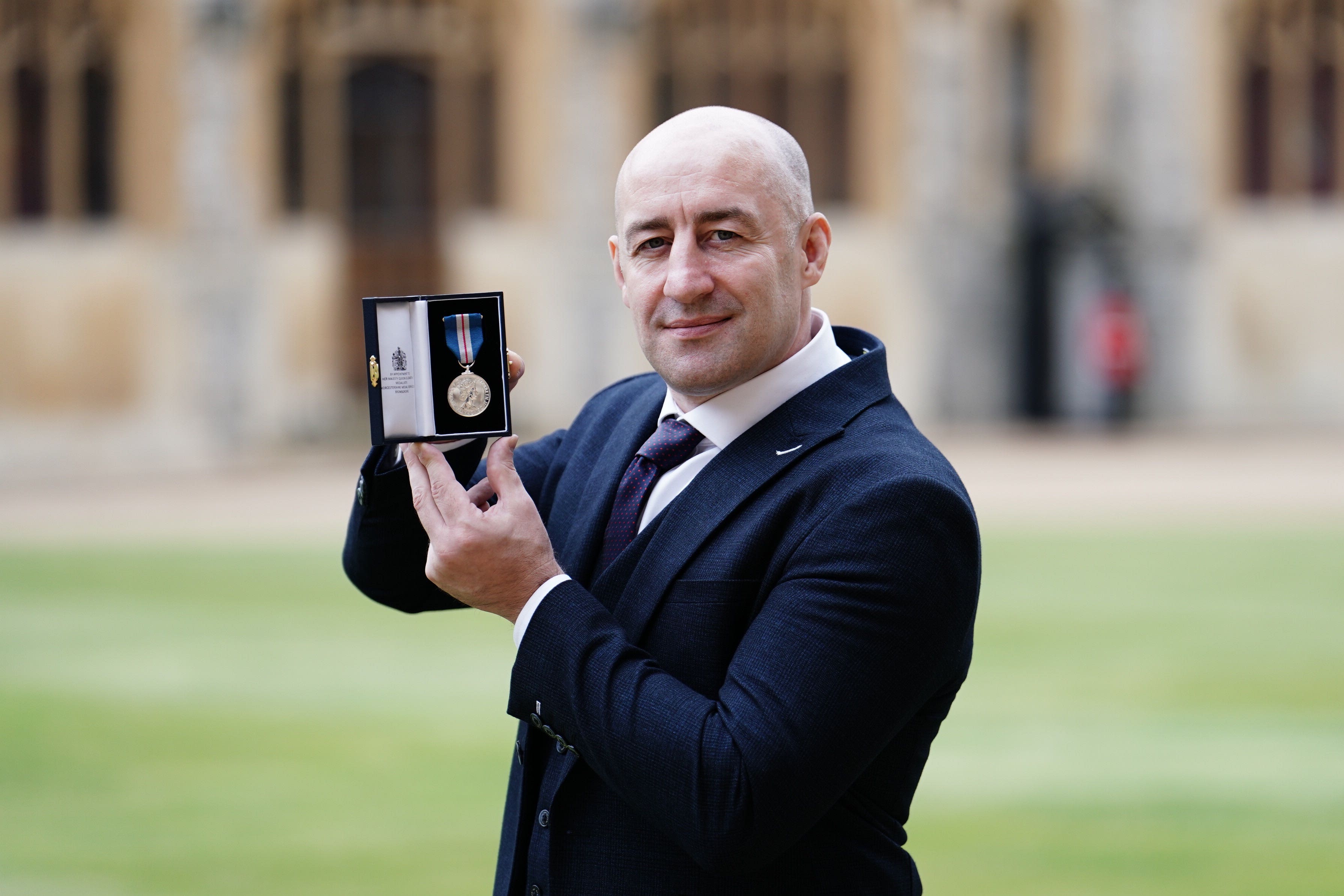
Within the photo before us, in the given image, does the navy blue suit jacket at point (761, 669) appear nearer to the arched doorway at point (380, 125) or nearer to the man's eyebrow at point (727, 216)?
the man's eyebrow at point (727, 216)

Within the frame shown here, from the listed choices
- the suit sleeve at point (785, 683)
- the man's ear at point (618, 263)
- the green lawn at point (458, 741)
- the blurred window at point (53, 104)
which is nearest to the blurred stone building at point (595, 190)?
the blurred window at point (53, 104)

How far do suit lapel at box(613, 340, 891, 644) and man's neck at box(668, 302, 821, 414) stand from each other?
52 millimetres

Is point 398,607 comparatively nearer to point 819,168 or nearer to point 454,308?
point 454,308

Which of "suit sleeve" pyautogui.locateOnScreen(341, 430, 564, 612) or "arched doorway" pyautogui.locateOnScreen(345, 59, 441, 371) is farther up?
"arched doorway" pyautogui.locateOnScreen(345, 59, 441, 371)

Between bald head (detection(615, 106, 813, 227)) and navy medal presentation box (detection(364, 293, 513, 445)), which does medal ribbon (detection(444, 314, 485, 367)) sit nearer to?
navy medal presentation box (detection(364, 293, 513, 445))

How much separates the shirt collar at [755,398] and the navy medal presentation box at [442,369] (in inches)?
10.2

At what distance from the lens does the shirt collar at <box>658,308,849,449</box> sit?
2094 mm

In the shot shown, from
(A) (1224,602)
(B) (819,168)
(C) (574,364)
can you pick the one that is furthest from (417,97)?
(A) (1224,602)

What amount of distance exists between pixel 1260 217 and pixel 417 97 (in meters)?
10.3

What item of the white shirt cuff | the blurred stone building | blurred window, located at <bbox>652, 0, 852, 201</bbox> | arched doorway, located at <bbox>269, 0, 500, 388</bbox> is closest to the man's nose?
the white shirt cuff

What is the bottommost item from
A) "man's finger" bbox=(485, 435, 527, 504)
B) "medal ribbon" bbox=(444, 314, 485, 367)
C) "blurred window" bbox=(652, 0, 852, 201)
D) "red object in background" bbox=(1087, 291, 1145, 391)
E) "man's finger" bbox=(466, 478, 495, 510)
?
"red object in background" bbox=(1087, 291, 1145, 391)

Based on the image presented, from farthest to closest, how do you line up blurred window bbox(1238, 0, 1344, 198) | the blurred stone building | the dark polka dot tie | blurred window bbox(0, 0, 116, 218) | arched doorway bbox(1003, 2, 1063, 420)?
blurred window bbox(1238, 0, 1344, 198) < arched doorway bbox(1003, 2, 1063, 420) < the blurred stone building < blurred window bbox(0, 0, 116, 218) < the dark polka dot tie

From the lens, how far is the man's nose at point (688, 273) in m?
1.99

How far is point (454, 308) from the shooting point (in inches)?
80.0
